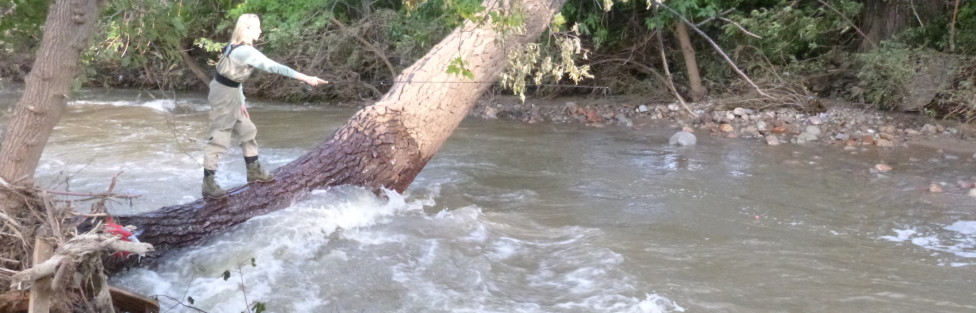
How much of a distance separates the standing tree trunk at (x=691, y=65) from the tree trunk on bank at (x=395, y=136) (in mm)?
6356

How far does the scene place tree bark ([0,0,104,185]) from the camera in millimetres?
3680

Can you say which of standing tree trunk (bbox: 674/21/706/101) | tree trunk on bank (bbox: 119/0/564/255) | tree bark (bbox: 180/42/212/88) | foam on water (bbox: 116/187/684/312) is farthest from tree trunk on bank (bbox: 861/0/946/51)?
tree bark (bbox: 180/42/212/88)

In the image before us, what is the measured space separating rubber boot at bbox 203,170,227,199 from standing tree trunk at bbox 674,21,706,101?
9.14 m

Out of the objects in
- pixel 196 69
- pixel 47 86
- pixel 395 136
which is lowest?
pixel 196 69

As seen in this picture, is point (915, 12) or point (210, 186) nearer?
point (210, 186)

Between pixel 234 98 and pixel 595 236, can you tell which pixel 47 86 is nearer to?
pixel 234 98

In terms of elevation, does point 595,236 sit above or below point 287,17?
below

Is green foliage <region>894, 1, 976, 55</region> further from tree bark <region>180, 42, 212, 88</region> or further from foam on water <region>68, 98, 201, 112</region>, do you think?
→ tree bark <region>180, 42, 212, 88</region>

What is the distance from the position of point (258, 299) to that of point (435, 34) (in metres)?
8.44

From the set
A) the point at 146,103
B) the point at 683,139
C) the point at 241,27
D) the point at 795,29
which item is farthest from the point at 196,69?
the point at 241,27

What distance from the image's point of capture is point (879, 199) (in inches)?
280

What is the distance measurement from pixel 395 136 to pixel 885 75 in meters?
7.51

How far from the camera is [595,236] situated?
603 centimetres

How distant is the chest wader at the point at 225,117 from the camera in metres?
5.42
